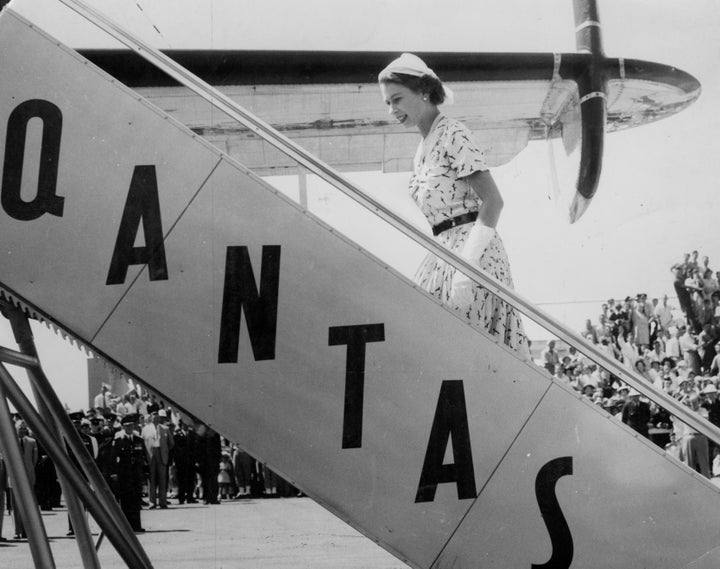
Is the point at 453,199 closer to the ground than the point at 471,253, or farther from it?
farther from it

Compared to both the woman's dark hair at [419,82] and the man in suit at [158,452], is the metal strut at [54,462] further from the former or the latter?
the man in suit at [158,452]

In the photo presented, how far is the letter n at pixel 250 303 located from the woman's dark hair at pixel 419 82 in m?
0.77

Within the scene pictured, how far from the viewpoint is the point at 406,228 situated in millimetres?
2291

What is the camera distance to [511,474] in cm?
230

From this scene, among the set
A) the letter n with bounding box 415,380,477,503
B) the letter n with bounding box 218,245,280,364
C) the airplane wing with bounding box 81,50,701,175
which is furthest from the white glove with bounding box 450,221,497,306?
the airplane wing with bounding box 81,50,701,175

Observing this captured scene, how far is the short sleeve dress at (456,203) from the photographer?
8.45 feet

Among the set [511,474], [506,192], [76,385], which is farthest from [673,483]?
[76,385]

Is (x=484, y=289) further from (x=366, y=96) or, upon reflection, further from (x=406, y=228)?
(x=366, y=96)

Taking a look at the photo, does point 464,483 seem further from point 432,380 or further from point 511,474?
point 432,380

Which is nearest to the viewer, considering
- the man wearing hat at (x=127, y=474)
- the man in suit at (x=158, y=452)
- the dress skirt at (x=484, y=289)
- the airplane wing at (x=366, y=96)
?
the dress skirt at (x=484, y=289)

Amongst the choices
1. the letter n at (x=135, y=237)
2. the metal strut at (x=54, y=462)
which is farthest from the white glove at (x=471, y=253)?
the metal strut at (x=54, y=462)

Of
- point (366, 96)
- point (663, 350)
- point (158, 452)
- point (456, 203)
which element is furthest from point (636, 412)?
point (158, 452)

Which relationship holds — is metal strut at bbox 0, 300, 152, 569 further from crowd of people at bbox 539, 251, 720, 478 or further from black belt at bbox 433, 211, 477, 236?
crowd of people at bbox 539, 251, 720, 478

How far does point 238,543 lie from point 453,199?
477 centimetres
